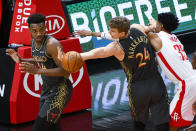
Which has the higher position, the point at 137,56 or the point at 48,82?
the point at 137,56

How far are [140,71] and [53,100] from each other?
104 centimetres

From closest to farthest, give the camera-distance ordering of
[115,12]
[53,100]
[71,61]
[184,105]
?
1. [71,61]
2. [53,100]
3. [184,105]
4. [115,12]

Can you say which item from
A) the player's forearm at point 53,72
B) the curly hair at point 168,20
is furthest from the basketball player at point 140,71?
the curly hair at point 168,20

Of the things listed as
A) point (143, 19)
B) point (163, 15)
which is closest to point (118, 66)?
point (143, 19)

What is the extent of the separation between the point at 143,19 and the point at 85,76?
17.8 feet

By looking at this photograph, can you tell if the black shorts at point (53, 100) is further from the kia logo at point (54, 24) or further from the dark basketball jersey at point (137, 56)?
the kia logo at point (54, 24)

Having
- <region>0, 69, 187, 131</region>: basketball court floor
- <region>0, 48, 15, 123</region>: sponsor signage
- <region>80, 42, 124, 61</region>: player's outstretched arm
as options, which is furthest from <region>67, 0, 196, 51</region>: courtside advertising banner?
<region>80, 42, 124, 61</region>: player's outstretched arm

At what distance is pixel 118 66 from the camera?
1212 cm

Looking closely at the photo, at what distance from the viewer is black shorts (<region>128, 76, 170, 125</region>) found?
495cm

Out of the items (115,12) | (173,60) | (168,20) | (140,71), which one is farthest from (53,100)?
(115,12)

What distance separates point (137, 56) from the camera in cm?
489

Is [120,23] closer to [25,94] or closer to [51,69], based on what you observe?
[51,69]

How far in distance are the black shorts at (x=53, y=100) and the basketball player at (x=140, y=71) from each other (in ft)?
1.64

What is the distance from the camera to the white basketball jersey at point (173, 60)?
5.38 meters
